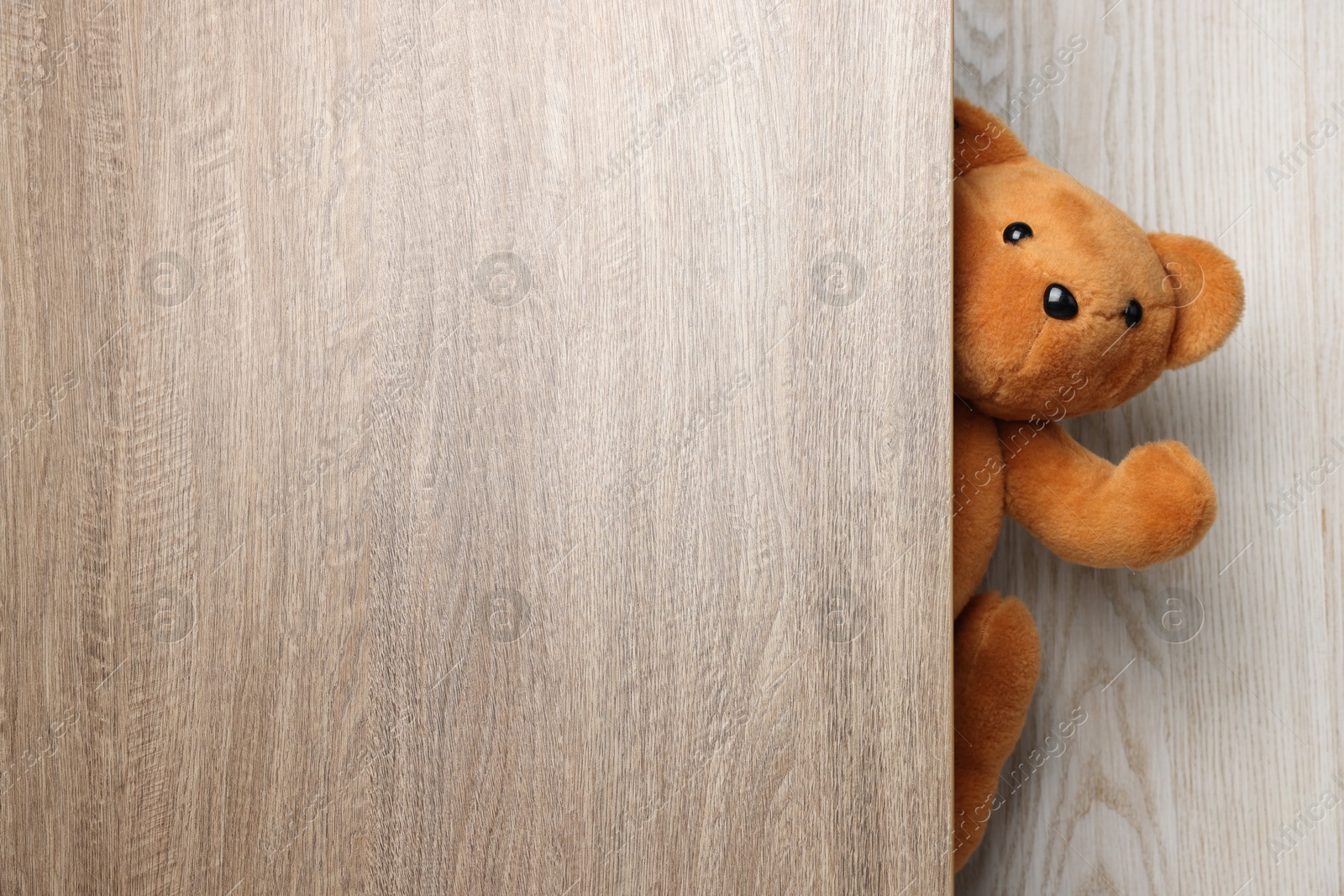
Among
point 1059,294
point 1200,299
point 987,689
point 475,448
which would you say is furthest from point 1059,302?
point 475,448

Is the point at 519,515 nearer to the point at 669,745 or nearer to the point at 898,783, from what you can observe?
the point at 669,745

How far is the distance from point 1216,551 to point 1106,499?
0.30m

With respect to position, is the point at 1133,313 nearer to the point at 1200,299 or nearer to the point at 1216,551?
the point at 1200,299

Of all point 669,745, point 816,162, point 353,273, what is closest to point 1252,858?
point 669,745

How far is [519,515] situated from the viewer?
0.67m

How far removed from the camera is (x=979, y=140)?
81cm

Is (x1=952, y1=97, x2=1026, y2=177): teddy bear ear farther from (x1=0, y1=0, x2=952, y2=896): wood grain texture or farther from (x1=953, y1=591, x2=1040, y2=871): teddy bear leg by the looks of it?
(x1=953, y1=591, x2=1040, y2=871): teddy bear leg

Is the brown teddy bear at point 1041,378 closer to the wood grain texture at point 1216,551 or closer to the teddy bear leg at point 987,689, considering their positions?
the teddy bear leg at point 987,689

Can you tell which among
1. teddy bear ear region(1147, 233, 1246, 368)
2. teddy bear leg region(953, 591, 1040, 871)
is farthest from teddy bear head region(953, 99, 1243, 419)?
teddy bear leg region(953, 591, 1040, 871)

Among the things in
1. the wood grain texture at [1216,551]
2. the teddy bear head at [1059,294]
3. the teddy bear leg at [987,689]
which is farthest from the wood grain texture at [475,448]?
the wood grain texture at [1216,551]

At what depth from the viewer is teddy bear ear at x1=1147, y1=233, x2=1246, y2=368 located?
30.7 inches

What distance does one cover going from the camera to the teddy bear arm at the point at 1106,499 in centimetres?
74

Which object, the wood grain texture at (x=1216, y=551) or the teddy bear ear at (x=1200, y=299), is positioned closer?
the teddy bear ear at (x=1200, y=299)

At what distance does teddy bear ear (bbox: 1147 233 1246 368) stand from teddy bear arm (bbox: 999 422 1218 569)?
84 mm
